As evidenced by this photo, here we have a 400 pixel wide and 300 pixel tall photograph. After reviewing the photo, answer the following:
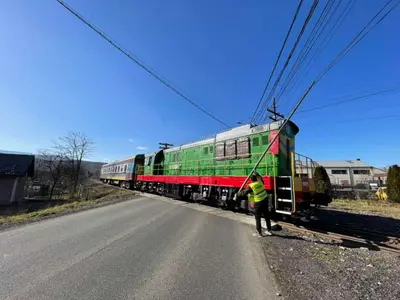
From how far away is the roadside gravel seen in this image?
3438 millimetres

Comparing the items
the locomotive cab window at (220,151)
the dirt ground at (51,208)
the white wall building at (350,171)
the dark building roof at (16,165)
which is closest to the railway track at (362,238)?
the locomotive cab window at (220,151)

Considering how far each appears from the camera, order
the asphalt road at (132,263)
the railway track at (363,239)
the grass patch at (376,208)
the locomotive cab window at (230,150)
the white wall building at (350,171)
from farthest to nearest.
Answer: the white wall building at (350,171) < the grass patch at (376,208) < the locomotive cab window at (230,150) < the railway track at (363,239) < the asphalt road at (132,263)

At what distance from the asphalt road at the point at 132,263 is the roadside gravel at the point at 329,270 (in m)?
0.39

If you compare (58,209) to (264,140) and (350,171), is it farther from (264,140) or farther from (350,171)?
(350,171)

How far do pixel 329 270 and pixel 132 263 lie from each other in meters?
3.94

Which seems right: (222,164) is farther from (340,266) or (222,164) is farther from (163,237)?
(340,266)

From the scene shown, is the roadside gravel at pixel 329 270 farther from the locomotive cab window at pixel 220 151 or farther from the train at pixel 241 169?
the locomotive cab window at pixel 220 151

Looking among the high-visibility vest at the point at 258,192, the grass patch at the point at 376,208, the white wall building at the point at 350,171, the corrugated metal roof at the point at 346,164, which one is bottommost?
the grass patch at the point at 376,208

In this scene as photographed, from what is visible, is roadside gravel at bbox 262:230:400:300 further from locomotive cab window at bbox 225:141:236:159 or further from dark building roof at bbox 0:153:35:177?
dark building roof at bbox 0:153:35:177

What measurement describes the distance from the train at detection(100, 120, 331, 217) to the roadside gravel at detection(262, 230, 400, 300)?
198 cm

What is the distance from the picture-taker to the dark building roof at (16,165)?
23203 millimetres

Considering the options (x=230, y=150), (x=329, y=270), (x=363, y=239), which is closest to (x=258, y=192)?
(x=329, y=270)

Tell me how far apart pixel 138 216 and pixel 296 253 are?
6555 mm

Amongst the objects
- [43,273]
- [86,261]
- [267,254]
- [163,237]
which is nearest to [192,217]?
[163,237]
